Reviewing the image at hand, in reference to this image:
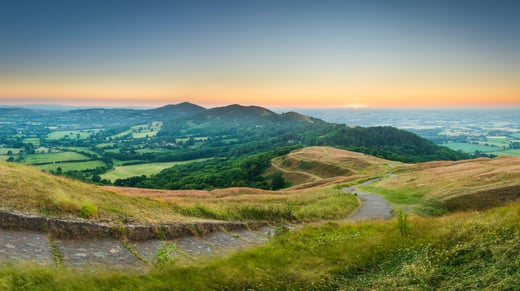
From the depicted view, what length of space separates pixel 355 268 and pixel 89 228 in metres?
8.59

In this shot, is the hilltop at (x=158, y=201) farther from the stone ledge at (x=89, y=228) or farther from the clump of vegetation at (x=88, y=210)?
the stone ledge at (x=89, y=228)

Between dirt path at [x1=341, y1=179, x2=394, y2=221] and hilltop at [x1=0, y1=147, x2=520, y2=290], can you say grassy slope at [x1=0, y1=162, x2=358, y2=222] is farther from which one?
dirt path at [x1=341, y1=179, x2=394, y2=221]

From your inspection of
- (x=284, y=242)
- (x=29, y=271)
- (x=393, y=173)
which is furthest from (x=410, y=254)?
(x=393, y=173)

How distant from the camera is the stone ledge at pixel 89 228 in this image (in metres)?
9.93

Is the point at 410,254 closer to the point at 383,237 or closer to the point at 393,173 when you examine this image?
the point at 383,237

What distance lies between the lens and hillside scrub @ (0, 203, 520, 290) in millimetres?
7034

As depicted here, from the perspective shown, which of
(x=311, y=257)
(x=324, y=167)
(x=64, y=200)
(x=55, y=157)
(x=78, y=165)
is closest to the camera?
(x=311, y=257)

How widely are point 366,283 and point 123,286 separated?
5.92 m

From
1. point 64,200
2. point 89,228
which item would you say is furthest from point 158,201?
point 89,228

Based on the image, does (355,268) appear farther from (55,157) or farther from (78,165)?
(55,157)

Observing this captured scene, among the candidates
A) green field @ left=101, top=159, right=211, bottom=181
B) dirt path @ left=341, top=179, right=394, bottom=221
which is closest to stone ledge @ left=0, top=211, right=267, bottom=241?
dirt path @ left=341, top=179, right=394, bottom=221

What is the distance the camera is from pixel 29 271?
6992mm

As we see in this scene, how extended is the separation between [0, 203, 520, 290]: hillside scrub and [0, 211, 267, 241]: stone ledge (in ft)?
9.60

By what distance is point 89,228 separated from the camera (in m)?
10.5
